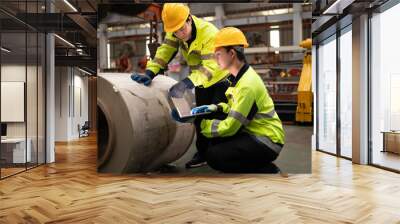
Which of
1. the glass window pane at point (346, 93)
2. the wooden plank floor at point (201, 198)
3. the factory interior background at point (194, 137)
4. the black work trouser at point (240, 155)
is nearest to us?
the wooden plank floor at point (201, 198)

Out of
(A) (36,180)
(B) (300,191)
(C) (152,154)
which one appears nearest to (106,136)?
(C) (152,154)

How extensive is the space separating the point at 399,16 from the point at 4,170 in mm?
5519

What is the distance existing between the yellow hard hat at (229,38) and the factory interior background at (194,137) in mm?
83

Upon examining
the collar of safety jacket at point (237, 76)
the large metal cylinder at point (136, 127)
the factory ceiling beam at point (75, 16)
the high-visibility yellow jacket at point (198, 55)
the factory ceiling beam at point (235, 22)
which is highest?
the factory ceiling beam at point (75, 16)

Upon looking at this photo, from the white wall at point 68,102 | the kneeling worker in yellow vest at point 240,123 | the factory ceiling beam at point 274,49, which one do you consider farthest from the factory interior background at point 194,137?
the white wall at point 68,102

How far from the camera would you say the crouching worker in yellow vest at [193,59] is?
4.59m

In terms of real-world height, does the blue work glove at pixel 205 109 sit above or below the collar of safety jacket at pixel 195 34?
below

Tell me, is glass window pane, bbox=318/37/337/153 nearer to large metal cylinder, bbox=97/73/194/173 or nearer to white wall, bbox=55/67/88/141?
large metal cylinder, bbox=97/73/194/173

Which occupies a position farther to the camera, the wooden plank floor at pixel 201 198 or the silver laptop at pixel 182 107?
the silver laptop at pixel 182 107

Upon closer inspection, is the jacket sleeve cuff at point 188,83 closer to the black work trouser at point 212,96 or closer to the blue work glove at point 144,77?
the black work trouser at point 212,96

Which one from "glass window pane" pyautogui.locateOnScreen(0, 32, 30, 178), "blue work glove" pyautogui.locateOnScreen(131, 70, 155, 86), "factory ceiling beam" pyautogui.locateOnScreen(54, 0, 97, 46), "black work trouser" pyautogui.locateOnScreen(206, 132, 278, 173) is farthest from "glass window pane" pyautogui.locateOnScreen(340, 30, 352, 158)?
"glass window pane" pyautogui.locateOnScreen(0, 32, 30, 178)

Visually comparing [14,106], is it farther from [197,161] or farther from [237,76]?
[237,76]

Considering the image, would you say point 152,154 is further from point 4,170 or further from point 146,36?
point 4,170

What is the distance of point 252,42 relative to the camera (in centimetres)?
470
